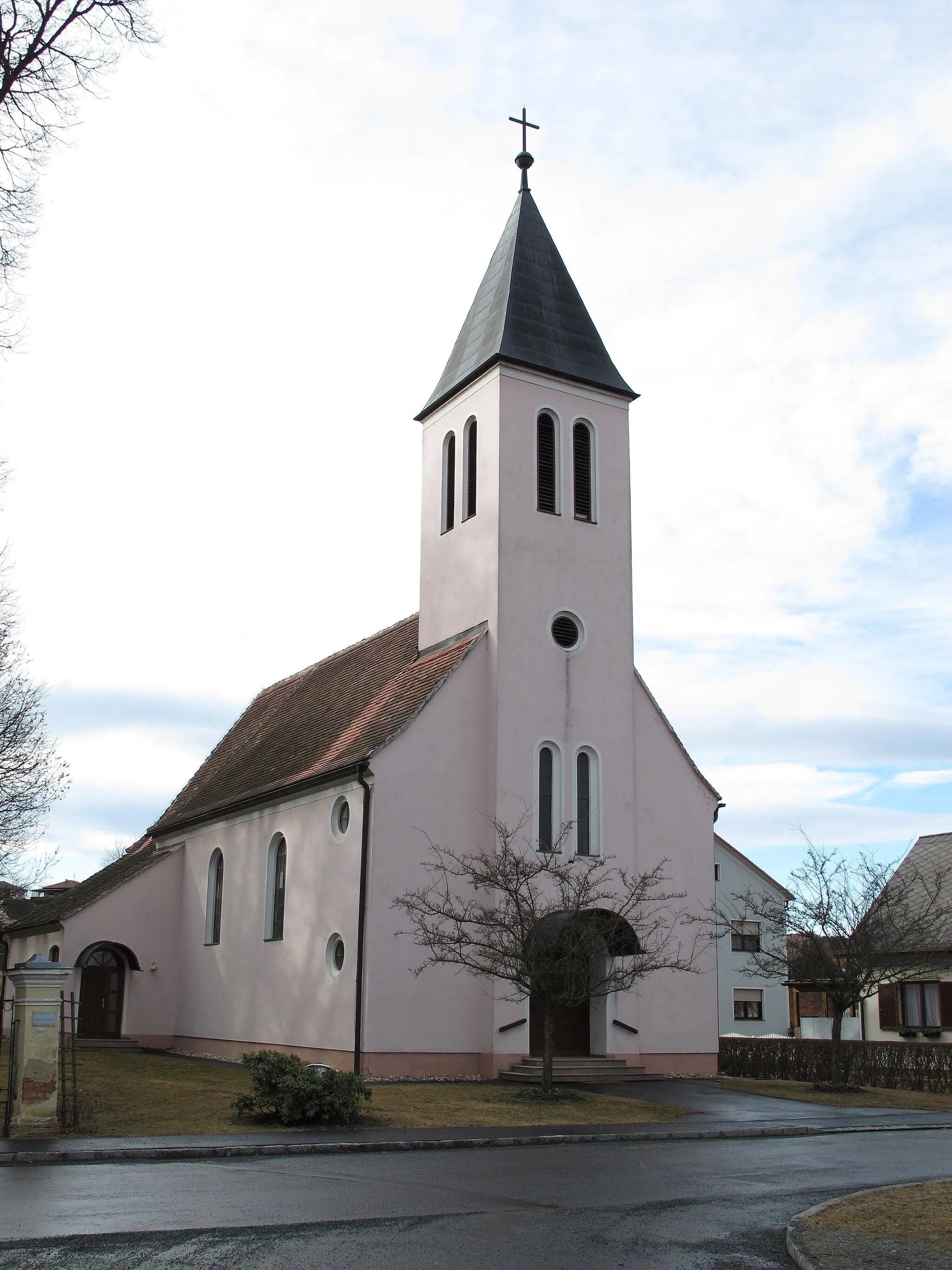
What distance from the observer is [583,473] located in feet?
90.4

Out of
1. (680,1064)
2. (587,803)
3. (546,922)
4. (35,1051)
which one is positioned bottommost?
(680,1064)

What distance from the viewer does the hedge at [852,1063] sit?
2508cm

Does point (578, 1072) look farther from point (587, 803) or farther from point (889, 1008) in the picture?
point (889, 1008)

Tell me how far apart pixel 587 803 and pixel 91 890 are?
1586 centimetres

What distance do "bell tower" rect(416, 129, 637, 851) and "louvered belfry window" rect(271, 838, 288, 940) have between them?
5644 mm

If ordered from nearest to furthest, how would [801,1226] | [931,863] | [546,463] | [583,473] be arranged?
[801,1226] → [546,463] → [583,473] → [931,863]

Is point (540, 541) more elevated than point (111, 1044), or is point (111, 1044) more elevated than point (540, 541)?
point (540, 541)

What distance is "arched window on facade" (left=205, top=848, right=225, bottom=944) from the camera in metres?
31.3

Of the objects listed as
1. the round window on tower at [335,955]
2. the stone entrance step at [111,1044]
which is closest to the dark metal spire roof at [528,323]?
the round window on tower at [335,955]

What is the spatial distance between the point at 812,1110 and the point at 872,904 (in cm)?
633

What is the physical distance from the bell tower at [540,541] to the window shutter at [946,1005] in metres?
16.0

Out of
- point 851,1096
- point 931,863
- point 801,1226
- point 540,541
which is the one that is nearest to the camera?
point 801,1226

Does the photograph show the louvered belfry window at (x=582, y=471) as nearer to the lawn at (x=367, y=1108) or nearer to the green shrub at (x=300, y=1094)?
the lawn at (x=367, y=1108)

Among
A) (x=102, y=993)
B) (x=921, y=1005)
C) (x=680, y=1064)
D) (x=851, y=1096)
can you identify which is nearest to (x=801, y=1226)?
(x=851, y=1096)
